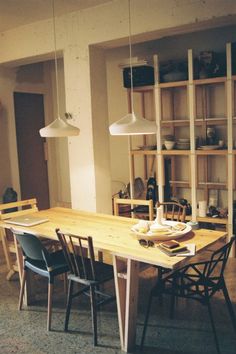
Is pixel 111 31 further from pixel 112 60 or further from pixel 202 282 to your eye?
pixel 202 282

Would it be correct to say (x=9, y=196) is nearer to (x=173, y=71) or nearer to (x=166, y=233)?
(x=173, y=71)

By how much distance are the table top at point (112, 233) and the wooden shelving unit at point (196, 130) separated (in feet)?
4.58

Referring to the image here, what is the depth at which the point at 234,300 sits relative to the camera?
315 cm

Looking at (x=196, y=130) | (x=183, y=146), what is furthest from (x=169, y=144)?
(x=196, y=130)

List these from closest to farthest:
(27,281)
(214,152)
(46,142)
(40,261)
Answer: (40,261) → (27,281) → (214,152) → (46,142)

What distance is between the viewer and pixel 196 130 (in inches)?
193

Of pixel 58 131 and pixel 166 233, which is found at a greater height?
pixel 58 131

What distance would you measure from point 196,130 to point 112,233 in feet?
8.09

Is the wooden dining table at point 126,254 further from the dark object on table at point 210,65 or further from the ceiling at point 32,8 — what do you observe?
the ceiling at point 32,8

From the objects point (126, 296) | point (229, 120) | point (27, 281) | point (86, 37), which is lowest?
point (27, 281)

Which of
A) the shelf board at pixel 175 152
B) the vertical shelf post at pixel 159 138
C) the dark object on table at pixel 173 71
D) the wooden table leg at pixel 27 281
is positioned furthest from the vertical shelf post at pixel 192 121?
the wooden table leg at pixel 27 281

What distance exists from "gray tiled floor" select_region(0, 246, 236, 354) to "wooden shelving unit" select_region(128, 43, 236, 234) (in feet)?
4.86

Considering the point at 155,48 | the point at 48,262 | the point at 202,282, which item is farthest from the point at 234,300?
the point at 155,48

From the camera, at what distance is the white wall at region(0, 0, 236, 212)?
3607mm
